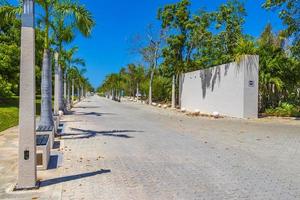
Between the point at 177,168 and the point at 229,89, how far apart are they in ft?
53.5

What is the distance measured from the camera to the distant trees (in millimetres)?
22672

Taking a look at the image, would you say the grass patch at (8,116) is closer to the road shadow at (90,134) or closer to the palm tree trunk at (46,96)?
the road shadow at (90,134)

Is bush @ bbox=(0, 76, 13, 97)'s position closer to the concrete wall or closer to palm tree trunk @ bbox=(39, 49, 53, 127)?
the concrete wall

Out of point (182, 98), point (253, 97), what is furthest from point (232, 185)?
point (182, 98)

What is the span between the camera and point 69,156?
9.12m

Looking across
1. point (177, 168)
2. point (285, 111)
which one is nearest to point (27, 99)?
point (177, 168)

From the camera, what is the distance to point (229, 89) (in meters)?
23.5

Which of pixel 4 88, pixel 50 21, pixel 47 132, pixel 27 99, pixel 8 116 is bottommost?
pixel 8 116

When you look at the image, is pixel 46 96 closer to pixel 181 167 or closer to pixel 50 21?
pixel 50 21

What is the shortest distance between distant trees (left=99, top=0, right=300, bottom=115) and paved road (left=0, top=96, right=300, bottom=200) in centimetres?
1021

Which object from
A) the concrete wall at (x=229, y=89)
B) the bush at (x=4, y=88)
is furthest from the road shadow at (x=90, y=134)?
the bush at (x=4, y=88)

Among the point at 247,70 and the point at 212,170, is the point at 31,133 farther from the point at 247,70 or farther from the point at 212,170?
the point at 247,70

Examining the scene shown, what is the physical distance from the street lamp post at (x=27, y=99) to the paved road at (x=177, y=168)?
0.52 m

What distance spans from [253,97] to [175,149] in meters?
12.3
